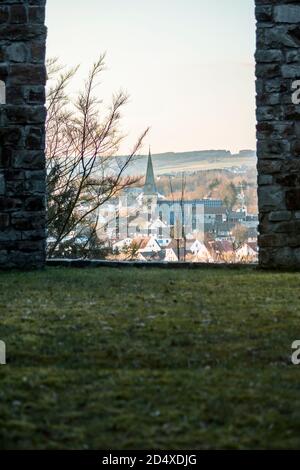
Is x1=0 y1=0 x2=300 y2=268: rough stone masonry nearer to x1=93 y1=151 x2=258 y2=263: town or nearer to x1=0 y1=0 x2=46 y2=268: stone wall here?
x1=0 y1=0 x2=46 y2=268: stone wall

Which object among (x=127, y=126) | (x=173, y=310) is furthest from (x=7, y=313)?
(x=127, y=126)

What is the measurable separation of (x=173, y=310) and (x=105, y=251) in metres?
6.42

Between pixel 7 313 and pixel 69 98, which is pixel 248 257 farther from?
pixel 7 313

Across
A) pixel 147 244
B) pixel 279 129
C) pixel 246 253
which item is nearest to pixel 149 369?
pixel 279 129

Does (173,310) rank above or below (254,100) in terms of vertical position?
below

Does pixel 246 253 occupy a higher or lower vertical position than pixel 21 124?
lower

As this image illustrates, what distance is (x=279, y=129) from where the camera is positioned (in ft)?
25.8

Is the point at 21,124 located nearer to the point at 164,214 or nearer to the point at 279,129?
the point at 279,129

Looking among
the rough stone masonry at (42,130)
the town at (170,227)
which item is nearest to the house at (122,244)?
Result: the town at (170,227)

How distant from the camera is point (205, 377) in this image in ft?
11.5

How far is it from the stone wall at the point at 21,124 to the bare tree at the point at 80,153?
3.44m

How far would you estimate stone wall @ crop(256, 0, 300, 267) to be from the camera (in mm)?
7828

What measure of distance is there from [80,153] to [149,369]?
806 cm
